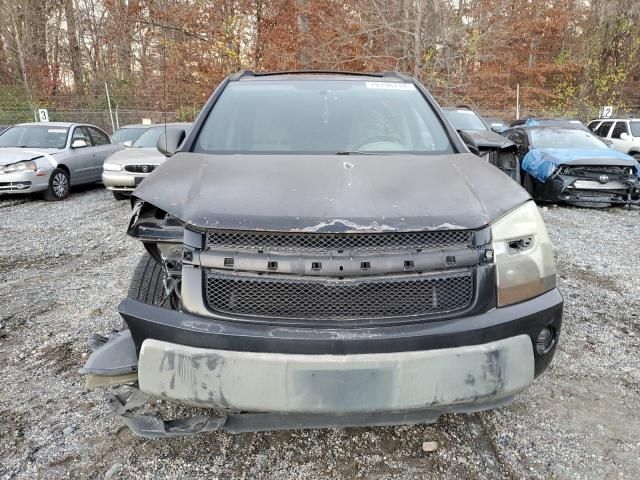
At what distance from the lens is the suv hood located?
847cm

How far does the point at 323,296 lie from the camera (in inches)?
73.4

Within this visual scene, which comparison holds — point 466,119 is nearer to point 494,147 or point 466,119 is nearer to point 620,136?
point 620,136

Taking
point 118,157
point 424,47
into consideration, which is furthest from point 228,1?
point 118,157

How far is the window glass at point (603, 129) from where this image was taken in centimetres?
1342

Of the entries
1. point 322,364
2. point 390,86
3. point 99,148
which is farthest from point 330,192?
point 99,148

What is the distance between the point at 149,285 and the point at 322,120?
5.06 feet

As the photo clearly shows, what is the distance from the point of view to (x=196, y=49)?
56.4ft

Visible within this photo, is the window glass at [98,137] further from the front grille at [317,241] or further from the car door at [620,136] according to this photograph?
the car door at [620,136]

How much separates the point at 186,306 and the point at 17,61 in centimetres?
2590

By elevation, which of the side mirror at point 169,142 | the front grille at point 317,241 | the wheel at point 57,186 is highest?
the side mirror at point 169,142

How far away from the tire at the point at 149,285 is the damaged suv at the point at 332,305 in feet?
0.80

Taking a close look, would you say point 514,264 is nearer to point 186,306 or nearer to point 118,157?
point 186,306

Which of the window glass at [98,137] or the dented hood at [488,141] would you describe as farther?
the window glass at [98,137]

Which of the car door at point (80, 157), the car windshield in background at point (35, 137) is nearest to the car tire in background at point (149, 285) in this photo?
the car door at point (80, 157)
